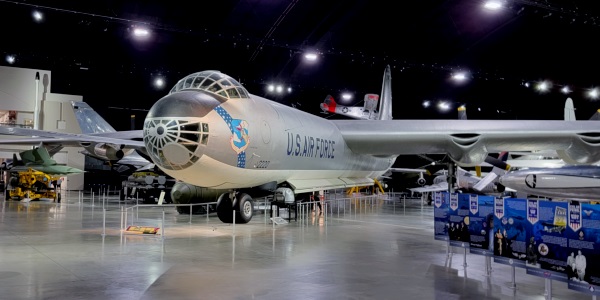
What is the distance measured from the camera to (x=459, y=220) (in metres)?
7.78

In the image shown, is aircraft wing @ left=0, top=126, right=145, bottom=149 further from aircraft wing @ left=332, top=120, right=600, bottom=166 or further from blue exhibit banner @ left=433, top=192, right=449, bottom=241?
blue exhibit banner @ left=433, top=192, right=449, bottom=241

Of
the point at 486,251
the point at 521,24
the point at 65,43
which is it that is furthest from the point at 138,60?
the point at 486,251

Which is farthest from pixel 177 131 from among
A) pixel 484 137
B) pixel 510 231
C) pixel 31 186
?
pixel 31 186

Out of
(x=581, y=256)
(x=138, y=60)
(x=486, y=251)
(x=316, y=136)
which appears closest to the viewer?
(x=581, y=256)

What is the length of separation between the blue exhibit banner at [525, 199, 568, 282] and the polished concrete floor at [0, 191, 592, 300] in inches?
9.6

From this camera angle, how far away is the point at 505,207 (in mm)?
6430

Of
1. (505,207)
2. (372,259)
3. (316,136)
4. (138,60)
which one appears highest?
(138,60)

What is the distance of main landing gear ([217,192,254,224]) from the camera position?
13.8 m

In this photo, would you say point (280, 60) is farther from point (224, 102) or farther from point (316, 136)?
point (224, 102)

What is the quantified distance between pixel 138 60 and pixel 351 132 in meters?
17.7

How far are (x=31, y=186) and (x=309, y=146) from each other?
A: 19.4 metres

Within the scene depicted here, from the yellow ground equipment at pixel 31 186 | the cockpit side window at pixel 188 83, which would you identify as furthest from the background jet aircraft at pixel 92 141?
the cockpit side window at pixel 188 83

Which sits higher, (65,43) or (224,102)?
(65,43)

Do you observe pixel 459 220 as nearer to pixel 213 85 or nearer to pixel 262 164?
pixel 262 164
